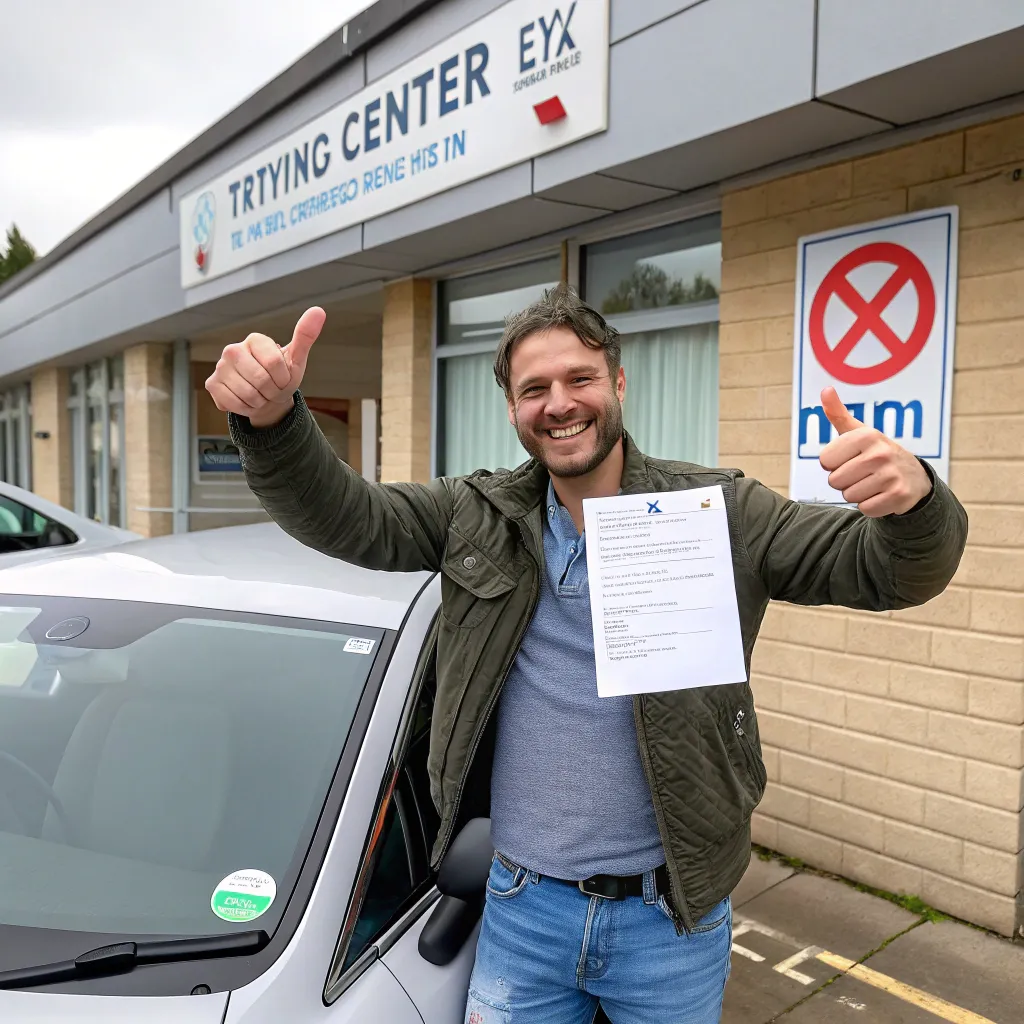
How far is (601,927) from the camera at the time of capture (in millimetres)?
1622

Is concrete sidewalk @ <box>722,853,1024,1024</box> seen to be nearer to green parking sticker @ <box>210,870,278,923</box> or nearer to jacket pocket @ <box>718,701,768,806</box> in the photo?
jacket pocket @ <box>718,701,768,806</box>

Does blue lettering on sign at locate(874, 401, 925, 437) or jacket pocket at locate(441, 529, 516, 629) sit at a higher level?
blue lettering on sign at locate(874, 401, 925, 437)

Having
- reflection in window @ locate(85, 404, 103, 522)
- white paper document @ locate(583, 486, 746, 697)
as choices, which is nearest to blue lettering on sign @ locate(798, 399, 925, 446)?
white paper document @ locate(583, 486, 746, 697)

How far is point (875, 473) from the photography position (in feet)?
4.56

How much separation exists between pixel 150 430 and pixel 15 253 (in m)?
44.8

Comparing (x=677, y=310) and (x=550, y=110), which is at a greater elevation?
(x=550, y=110)

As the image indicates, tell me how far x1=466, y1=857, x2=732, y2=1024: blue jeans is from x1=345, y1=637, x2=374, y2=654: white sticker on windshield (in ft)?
1.58

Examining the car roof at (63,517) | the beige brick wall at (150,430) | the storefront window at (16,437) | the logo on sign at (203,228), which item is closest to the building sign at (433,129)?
the logo on sign at (203,228)

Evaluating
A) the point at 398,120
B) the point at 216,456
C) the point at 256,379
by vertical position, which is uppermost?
the point at 398,120

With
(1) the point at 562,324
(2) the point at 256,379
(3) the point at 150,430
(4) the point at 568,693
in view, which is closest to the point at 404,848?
(4) the point at 568,693

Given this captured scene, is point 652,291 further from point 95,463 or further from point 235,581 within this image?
Result: point 95,463

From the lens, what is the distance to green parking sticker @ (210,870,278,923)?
152 centimetres

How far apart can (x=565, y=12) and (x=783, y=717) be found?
322 cm

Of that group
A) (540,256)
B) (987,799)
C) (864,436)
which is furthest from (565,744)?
(540,256)
